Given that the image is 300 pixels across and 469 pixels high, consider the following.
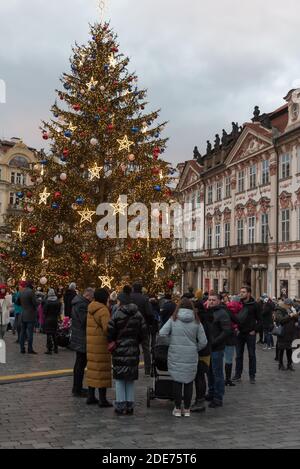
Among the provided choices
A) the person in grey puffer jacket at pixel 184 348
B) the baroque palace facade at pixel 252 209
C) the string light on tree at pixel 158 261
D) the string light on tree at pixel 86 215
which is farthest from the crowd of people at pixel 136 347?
the baroque palace facade at pixel 252 209

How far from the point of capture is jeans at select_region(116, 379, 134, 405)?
800 cm

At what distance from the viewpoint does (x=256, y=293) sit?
42.2 metres

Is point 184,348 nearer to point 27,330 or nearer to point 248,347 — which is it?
point 248,347

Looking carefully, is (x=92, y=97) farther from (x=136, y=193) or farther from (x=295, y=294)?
(x=295, y=294)

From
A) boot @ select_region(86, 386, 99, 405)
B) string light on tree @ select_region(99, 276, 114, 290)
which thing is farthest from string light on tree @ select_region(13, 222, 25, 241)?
boot @ select_region(86, 386, 99, 405)

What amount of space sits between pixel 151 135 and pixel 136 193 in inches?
95.1

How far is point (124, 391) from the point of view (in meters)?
8.05

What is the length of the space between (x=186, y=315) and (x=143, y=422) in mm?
1544

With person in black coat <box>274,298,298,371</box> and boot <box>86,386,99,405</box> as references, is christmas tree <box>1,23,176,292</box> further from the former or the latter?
boot <box>86,386,99,405</box>

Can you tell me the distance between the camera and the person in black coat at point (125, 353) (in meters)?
7.97

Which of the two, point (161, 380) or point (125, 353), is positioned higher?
point (125, 353)

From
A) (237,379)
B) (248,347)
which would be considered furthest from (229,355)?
(237,379)

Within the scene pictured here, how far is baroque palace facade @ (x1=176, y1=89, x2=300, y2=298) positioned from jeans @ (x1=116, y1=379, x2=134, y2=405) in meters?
28.9
